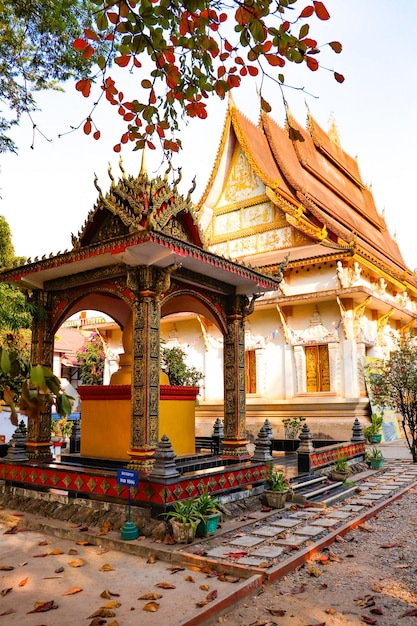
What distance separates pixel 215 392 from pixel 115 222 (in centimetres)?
1247

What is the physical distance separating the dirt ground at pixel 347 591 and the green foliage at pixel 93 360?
→ 17445 mm

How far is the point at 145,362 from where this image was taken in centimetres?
721

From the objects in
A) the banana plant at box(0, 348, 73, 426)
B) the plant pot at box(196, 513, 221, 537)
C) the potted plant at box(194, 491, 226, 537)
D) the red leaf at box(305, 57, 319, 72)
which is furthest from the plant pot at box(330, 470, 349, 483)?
the banana plant at box(0, 348, 73, 426)

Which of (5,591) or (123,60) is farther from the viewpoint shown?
(5,591)

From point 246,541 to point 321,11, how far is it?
533 cm

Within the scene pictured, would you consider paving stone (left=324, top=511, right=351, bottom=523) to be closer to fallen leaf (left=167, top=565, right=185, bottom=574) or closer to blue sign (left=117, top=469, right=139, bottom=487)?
fallen leaf (left=167, top=565, right=185, bottom=574)

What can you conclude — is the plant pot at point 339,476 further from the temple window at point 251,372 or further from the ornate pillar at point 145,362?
the temple window at point 251,372

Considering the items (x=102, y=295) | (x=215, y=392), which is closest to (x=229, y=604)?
(x=102, y=295)

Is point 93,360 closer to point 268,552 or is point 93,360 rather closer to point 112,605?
point 268,552

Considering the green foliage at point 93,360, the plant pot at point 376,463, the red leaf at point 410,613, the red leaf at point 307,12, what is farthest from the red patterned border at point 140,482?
the green foliage at point 93,360

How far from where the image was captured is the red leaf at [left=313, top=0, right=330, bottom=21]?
313 centimetres

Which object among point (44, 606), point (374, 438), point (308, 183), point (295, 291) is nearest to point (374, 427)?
point (374, 438)

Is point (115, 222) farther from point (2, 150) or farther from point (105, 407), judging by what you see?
point (105, 407)

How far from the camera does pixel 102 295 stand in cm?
939
